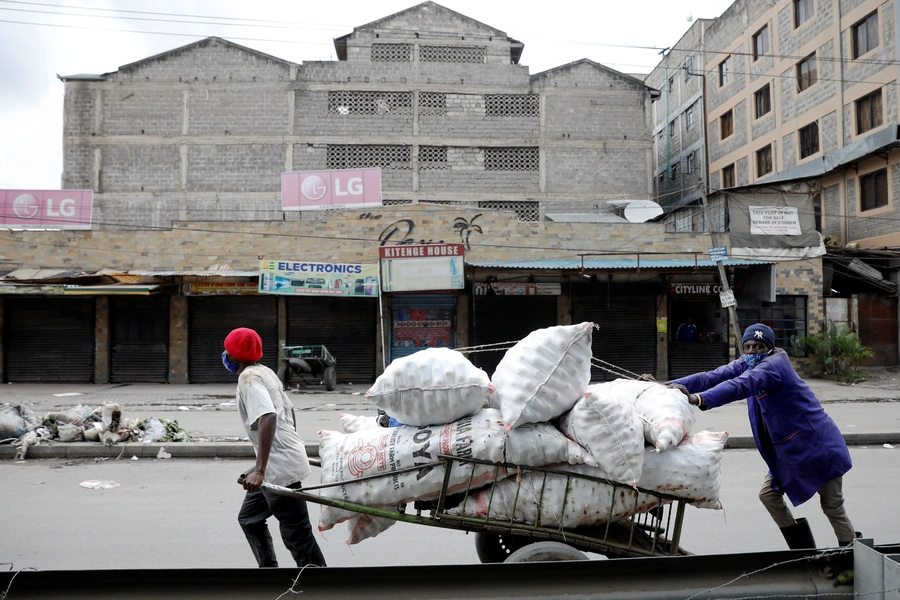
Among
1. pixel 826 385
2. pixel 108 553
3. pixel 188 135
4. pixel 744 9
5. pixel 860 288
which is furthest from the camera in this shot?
pixel 744 9

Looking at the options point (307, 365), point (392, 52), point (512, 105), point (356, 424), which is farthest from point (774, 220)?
point (356, 424)

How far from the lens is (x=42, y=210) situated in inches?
804

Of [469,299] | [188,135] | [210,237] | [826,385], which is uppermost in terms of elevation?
[188,135]

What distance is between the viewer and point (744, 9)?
2956cm


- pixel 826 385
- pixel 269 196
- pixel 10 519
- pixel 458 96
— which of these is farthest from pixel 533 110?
pixel 10 519

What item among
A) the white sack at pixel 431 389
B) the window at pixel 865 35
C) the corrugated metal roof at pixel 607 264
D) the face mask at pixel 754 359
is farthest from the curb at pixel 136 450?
the window at pixel 865 35

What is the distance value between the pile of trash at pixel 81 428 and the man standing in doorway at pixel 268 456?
533cm

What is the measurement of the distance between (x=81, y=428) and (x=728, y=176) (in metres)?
30.4

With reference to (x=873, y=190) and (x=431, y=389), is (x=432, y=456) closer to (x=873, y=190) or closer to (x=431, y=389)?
(x=431, y=389)

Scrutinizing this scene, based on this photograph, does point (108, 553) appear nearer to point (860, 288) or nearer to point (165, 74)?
point (860, 288)

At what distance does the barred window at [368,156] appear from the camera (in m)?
26.5

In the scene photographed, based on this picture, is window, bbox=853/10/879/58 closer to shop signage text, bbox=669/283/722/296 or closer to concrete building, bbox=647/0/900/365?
concrete building, bbox=647/0/900/365

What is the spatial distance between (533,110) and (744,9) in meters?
11.6

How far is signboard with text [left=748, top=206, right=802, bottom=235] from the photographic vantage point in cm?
1784
